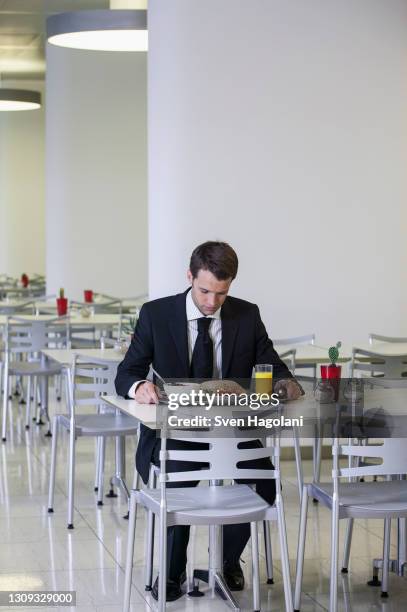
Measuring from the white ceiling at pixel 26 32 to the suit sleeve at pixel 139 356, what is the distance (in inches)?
229

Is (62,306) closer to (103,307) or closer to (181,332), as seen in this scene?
(103,307)

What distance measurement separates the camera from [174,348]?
3.51 meters

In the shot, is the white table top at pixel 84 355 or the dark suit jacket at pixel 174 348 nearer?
the dark suit jacket at pixel 174 348

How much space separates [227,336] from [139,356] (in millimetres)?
296

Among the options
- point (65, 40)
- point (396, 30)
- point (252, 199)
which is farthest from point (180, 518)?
point (65, 40)

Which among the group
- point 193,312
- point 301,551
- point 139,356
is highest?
point 193,312

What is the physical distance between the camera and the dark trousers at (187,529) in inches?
132

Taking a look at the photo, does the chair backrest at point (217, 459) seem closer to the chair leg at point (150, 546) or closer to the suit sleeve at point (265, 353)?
the chair leg at point (150, 546)

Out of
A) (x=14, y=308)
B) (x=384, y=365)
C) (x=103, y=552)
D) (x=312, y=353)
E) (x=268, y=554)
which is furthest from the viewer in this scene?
(x=14, y=308)

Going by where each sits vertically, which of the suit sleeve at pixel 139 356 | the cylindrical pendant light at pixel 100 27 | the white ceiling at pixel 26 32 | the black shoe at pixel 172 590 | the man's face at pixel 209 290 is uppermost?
the white ceiling at pixel 26 32

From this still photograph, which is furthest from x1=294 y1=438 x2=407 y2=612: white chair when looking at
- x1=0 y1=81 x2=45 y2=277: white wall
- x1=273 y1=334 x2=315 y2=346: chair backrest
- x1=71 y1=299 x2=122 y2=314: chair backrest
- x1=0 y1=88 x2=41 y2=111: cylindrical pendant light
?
x1=0 y1=81 x2=45 y2=277: white wall

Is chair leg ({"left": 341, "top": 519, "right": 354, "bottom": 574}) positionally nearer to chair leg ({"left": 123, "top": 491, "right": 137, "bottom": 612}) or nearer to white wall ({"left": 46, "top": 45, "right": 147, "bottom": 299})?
chair leg ({"left": 123, "top": 491, "right": 137, "bottom": 612})

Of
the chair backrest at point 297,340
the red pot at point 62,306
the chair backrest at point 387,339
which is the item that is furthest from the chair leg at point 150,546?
the red pot at point 62,306

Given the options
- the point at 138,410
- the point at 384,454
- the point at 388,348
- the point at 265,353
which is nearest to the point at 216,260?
the point at 265,353
